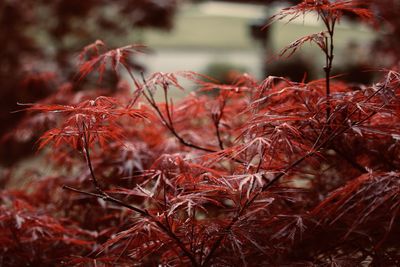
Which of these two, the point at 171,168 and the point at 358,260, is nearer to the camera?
the point at 358,260

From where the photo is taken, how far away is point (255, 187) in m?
1.66

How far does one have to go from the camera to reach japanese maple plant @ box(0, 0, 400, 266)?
1660 millimetres

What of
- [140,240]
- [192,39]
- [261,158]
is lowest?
[192,39]

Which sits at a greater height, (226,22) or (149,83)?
(149,83)

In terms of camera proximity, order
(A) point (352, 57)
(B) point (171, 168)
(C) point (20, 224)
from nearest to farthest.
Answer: (B) point (171, 168) → (C) point (20, 224) → (A) point (352, 57)

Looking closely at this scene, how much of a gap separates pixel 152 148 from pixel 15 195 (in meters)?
0.62

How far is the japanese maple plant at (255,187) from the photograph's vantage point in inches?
65.4

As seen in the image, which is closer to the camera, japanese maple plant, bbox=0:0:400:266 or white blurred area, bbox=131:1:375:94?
japanese maple plant, bbox=0:0:400:266

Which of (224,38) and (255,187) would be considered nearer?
(255,187)

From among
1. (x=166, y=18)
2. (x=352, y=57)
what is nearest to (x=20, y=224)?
(x=166, y=18)

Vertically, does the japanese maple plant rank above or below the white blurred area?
above

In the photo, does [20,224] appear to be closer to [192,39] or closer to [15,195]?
[15,195]

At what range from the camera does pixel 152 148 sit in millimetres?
2662

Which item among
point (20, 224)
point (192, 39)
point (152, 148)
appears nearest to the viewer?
point (20, 224)
